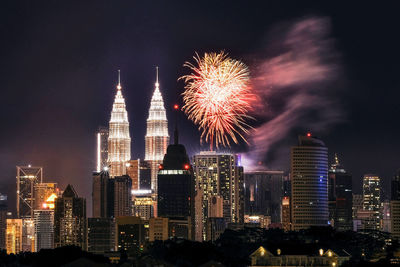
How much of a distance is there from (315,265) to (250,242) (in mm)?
34131

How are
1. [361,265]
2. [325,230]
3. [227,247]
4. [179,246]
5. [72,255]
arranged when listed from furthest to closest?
[325,230]
[227,247]
[179,246]
[72,255]
[361,265]

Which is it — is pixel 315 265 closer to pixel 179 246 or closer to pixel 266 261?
pixel 266 261

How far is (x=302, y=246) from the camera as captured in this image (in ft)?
A: 441

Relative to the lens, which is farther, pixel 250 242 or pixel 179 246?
pixel 250 242

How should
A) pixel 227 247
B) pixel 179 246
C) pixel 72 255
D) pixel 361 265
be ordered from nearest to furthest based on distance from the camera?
pixel 361 265 < pixel 72 255 < pixel 179 246 < pixel 227 247

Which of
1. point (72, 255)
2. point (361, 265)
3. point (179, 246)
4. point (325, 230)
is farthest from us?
point (325, 230)

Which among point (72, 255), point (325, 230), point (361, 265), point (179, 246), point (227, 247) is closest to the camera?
point (361, 265)

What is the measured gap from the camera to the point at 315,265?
129750mm

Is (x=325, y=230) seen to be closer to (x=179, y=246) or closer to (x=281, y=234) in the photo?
(x=281, y=234)

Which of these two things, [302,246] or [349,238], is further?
[349,238]

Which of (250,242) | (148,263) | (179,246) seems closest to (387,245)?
(250,242)

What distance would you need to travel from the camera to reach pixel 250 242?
164 meters

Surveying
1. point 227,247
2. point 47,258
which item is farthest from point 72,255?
point 227,247

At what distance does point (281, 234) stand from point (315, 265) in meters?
36.9
